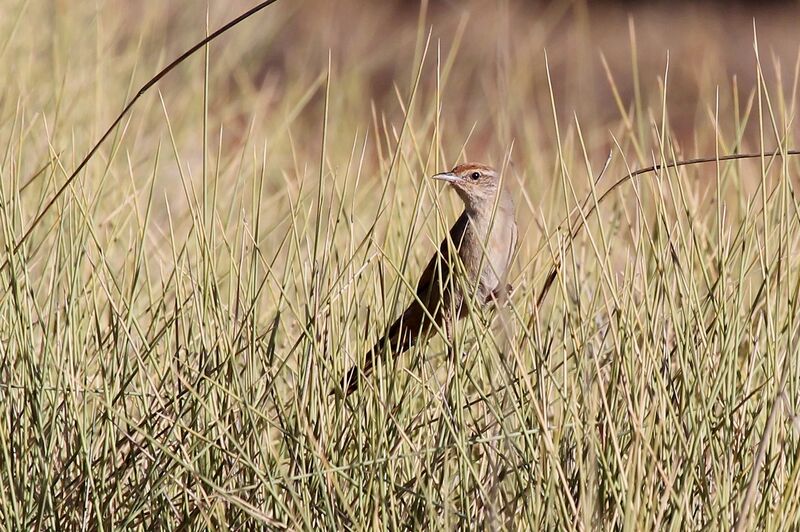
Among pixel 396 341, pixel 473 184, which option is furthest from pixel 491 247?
pixel 396 341

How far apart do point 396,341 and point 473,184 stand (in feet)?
2.21

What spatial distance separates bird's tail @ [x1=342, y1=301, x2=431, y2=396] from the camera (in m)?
2.02

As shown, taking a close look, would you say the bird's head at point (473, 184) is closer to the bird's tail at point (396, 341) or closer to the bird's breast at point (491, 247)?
the bird's breast at point (491, 247)

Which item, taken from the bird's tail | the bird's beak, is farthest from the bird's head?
the bird's tail

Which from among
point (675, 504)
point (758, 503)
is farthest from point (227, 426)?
point (758, 503)

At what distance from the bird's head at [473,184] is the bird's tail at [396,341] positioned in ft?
1.47

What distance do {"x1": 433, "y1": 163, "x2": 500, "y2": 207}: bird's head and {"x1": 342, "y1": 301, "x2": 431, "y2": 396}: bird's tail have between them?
1.47ft

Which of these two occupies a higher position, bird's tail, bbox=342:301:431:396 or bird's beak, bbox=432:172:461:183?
bird's beak, bbox=432:172:461:183

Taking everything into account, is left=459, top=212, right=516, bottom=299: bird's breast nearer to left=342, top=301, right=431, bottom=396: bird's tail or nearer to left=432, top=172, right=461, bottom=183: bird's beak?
left=432, top=172, right=461, bottom=183: bird's beak

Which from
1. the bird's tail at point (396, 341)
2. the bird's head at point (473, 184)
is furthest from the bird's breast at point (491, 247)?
the bird's tail at point (396, 341)

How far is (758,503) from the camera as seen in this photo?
6.29 ft

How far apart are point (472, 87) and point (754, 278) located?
6109mm

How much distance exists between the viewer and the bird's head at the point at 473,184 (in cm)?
298

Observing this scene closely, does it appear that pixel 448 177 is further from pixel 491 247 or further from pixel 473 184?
pixel 491 247
